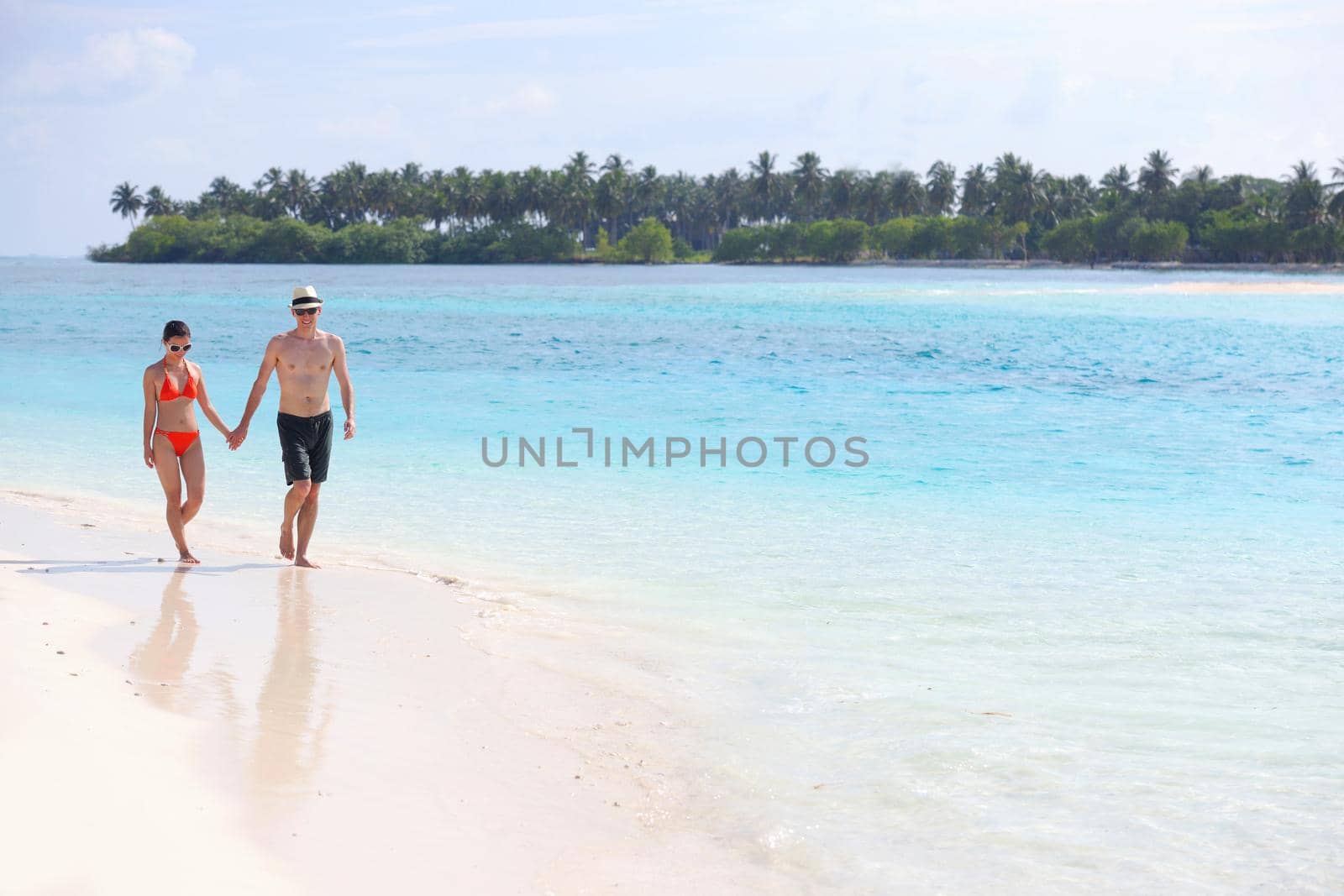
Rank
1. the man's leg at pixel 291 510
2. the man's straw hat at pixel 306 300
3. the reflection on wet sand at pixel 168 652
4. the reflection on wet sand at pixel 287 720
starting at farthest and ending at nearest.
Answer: the man's leg at pixel 291 510 → the man's straw hat at pixel 306 300 → the reflection on wet sand at pixel 168 652 → the reflection on wet sand at pixel 287 720

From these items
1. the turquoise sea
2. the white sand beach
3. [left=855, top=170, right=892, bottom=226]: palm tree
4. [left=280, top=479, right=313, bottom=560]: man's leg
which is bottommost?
the turquoise sea

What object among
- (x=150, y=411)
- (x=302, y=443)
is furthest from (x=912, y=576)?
(x=150, y=411)

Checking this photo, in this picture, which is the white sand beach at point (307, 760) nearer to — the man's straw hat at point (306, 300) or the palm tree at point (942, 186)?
the man's straw hat at point (306, 300)

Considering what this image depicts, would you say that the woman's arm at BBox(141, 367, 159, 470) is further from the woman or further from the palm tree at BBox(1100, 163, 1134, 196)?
the palm tree at BBox(1100, 163, 1134, 196)

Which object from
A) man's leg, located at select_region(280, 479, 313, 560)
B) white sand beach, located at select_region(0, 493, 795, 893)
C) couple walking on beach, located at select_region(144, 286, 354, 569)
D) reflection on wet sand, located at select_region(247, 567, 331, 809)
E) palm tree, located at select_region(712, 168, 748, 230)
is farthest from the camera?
palm tree, located at select_region(712, 168, 748, 230)

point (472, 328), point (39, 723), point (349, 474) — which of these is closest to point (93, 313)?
point (472, 328)

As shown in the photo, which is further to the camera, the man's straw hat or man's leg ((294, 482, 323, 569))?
man's leg ((294, 482, 323, 569))

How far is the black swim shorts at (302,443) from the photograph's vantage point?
686 centimetres

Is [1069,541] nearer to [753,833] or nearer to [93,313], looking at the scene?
[753,833]

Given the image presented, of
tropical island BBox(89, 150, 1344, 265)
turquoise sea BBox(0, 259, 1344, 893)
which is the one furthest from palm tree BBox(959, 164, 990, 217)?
turquoise sea BBox(0, 259, 1344, 893)

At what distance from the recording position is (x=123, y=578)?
6.44m

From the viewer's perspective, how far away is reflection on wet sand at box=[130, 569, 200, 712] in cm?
456

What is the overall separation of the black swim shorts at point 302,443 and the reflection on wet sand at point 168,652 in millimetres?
990

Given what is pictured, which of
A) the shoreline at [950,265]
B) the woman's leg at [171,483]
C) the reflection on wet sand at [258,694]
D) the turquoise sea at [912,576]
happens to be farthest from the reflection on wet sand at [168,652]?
the shoreline at [950,265]
